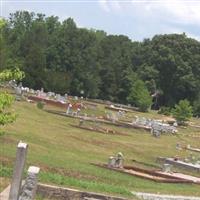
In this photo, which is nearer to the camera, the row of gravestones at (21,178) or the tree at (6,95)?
the row of gravestones at (21,178)

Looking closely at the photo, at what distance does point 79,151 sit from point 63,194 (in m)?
15.6

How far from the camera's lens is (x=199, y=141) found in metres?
56.5

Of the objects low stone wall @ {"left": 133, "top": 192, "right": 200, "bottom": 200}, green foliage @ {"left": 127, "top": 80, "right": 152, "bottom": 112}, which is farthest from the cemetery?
green foliage @ {"left": 127, "top": 80, "right": 152, "bottom": 112}

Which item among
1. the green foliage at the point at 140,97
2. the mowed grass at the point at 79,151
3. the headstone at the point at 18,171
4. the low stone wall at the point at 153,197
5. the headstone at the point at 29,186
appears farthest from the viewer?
the green foliage at the point at 140,97

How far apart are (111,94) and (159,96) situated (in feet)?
39.0

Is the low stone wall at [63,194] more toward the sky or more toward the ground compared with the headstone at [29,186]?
more toward the ground

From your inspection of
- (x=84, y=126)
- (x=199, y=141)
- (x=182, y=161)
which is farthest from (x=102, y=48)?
(x=182, y=161)

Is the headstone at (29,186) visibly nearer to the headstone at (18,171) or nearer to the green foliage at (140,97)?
the headstone at (18,171)

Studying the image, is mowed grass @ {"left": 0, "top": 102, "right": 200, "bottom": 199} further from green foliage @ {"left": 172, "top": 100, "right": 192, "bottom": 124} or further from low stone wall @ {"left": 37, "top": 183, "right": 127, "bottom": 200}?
green foliage @ {"left": 172, "top": 100, "right": 192, "bottom": 124}

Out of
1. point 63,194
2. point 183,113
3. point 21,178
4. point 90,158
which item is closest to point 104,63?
point 183,113

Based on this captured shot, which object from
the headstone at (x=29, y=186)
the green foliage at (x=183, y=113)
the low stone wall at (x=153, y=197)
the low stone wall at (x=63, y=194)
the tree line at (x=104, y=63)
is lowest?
the low stone wall at (x=153, y=197)

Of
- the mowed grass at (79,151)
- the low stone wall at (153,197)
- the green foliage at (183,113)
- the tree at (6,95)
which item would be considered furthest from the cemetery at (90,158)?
the green foliage at (183,113)

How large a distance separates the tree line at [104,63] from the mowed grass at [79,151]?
33291 millimetres

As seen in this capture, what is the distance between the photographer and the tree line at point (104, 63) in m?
88.1
